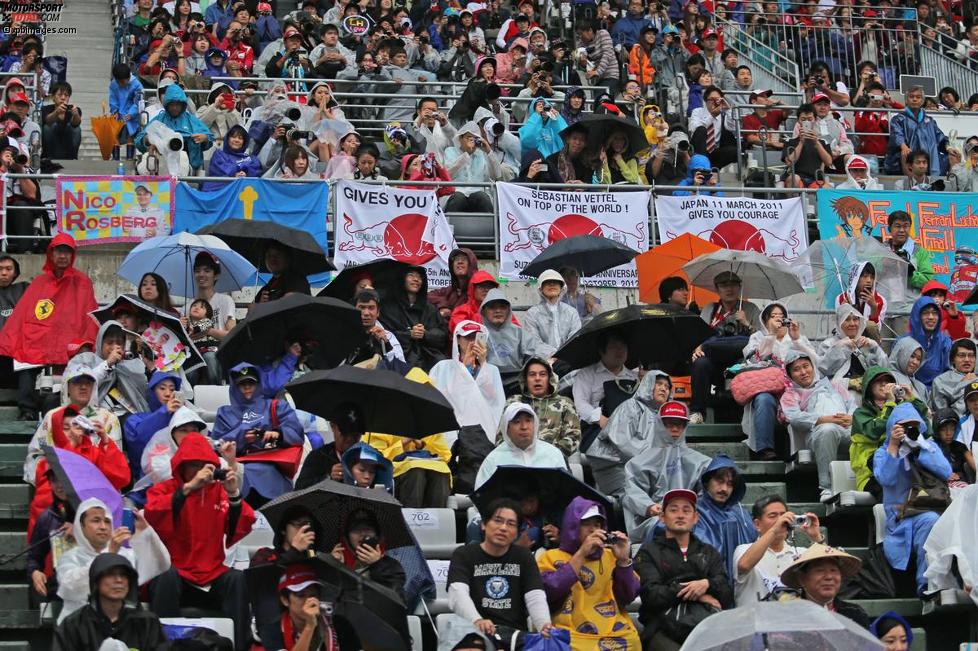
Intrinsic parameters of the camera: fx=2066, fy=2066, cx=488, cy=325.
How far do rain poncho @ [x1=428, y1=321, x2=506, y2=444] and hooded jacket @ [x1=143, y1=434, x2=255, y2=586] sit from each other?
230cm

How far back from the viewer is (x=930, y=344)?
1648 cm

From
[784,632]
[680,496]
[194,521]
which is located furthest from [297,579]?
[784,632]

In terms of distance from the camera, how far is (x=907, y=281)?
A: 1844 centimetres

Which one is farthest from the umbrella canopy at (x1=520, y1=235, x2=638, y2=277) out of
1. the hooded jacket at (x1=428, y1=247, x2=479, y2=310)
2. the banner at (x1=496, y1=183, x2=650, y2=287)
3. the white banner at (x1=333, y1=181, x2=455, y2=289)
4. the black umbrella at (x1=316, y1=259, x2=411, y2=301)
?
the black umbrella at (x1=316, y1=259, x2=411, y2=301)

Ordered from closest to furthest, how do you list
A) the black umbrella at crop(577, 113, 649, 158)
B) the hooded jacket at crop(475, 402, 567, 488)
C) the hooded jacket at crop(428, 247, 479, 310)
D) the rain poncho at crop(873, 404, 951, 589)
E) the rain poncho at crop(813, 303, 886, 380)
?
the hooded jacket at crop(475, 402, 567, 488) → the rain poncho at crop(873, 404, 951, 589) → the rain poncho at crop(813, 303, 886, 380) → the hooded jacket at crop(428, 247, 479, 310) → the black umbrella at crop(577, 113, 649, 158)

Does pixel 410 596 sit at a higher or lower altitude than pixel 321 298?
lower

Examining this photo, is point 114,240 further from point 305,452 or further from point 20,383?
point 305,452

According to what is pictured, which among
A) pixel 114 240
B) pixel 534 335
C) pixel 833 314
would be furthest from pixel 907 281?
pixel 114 240

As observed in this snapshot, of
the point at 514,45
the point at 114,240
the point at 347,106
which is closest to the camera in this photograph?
Answer: the point at 114,240

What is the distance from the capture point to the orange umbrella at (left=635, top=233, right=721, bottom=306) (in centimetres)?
1750

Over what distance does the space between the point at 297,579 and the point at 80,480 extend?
4.82ft

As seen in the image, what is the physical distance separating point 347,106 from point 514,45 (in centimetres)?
269

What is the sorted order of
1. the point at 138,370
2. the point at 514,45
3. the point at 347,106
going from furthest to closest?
the point at 514,45 → the point at 347,106 → the point at 138,370

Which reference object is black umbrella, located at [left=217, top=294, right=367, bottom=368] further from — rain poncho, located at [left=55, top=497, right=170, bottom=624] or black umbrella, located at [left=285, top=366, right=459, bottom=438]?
rain poncho, located at [left=55, top=497, right=170, bottom=624]
